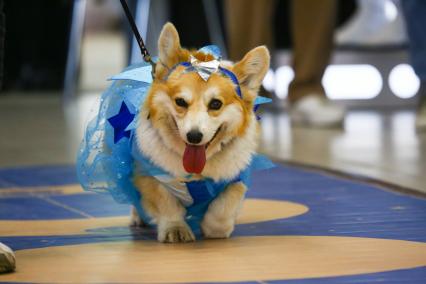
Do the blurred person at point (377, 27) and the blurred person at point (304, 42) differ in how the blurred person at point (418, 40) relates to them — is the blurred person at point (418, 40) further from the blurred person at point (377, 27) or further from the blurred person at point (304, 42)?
the blurred person at point (377, 27)

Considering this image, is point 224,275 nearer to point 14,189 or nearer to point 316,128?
point 14,189

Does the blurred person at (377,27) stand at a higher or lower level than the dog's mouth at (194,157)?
higher

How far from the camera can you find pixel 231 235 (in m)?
2.74

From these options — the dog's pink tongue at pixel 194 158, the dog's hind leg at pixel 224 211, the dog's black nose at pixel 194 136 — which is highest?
the dog's black nose at pixel 194 136

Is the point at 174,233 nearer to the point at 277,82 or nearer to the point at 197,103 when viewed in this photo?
the point at 197,103

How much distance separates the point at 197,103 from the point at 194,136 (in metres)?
0.09

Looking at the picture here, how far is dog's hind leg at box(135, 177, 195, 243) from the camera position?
2.64 metres

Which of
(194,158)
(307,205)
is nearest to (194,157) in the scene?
(194,158)

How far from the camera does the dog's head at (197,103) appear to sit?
2.49 meters

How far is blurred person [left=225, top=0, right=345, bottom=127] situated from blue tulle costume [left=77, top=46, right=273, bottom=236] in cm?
300

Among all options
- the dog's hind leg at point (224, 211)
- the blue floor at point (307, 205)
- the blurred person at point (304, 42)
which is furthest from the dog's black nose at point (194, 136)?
the blurred person at point (304, 42)

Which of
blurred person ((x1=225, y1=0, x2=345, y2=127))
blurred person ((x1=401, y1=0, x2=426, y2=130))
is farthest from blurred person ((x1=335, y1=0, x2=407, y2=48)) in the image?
blurred person ((x1=401, y1=0, x2=426, y2=130))

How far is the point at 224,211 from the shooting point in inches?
104

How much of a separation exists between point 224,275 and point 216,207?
1.62ft
